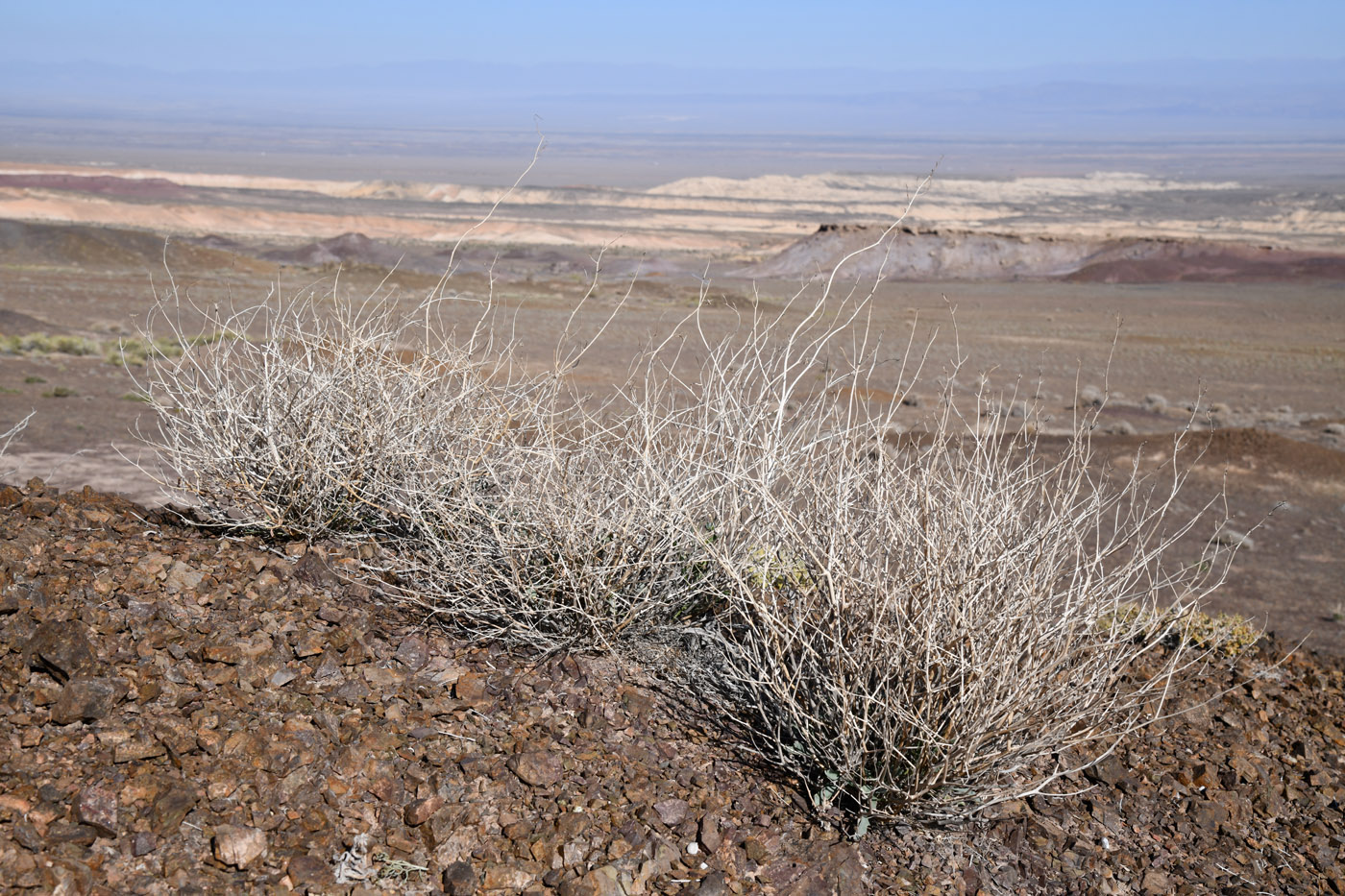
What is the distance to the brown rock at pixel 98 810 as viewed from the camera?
2547mm

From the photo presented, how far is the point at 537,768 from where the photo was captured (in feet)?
10.3

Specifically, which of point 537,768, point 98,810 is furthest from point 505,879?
point 98,810

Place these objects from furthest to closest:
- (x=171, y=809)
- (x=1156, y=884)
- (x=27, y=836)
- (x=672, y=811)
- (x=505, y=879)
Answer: (x=1156, y=884), (x=672, y=811), (x=505, y=879), (x=171, y=809), (x=27, y=836)

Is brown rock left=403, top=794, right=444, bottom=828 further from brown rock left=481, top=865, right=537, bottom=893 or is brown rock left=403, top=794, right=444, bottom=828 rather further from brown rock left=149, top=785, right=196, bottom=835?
brown rock left=149, top=785, right=196, bottom=835

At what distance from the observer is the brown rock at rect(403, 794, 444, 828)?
289cm

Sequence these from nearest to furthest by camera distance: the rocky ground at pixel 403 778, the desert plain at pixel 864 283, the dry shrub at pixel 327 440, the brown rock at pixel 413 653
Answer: the rocky ground at pixel 403 778
the brown rock at pixel 413 653
the dry shrub at pixel 327 440
the desert plain at pixel 864 283

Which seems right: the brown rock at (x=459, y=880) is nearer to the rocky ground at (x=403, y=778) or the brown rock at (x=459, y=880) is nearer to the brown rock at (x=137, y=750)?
the rocky ground at (x=403, y=778)

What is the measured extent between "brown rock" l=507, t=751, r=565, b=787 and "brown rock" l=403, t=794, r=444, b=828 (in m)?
0.26

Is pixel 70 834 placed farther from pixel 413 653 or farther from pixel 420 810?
pixel 413 653

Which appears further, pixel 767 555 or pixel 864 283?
pixel 864 283

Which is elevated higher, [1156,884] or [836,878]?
[836,878]

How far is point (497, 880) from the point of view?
2773 millimetres

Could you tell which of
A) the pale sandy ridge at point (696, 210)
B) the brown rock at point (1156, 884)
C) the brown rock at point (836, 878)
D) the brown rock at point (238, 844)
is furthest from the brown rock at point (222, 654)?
the pale sandy ridge at point (696, 210)

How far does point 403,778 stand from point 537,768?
1.26 feet
